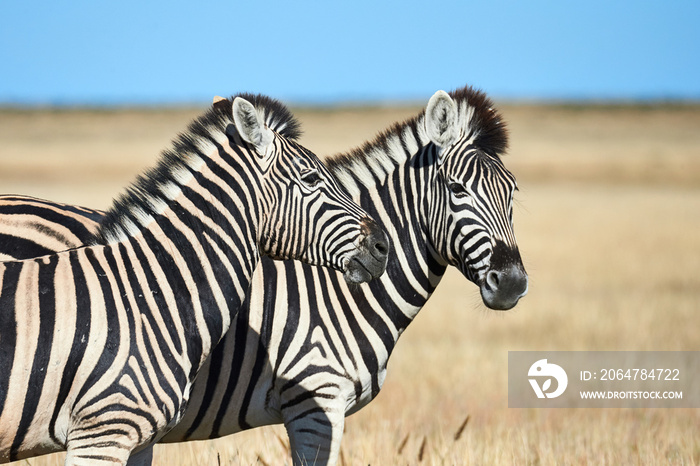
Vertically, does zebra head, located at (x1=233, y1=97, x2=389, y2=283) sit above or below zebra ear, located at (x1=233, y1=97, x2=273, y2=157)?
below

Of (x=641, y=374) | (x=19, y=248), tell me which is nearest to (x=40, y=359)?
→ (x=19, y=248)

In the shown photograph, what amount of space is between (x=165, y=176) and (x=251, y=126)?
0.60 m

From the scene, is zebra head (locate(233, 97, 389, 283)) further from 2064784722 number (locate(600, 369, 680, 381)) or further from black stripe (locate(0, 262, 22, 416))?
2064784722 number (locate(600, 369, 680, 381))

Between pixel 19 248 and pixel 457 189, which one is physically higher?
pixel 457 189

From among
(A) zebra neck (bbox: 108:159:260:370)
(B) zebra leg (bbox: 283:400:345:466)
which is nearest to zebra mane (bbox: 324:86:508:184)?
(A) zebra neck (bbox: 108:159:260:370)

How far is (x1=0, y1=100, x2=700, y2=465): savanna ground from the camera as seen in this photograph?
6.63 meters

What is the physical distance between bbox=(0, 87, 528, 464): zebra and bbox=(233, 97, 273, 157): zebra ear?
1205 mm

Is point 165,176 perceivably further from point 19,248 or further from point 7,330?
point 19,248

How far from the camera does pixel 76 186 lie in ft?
137

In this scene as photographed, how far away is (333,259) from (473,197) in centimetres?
127

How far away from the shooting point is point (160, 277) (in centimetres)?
412

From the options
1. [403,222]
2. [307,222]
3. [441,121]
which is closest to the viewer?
[307,222]

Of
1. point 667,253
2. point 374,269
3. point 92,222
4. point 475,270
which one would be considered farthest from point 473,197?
point 667,253

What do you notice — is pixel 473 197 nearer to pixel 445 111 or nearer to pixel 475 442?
pixel 445 111
